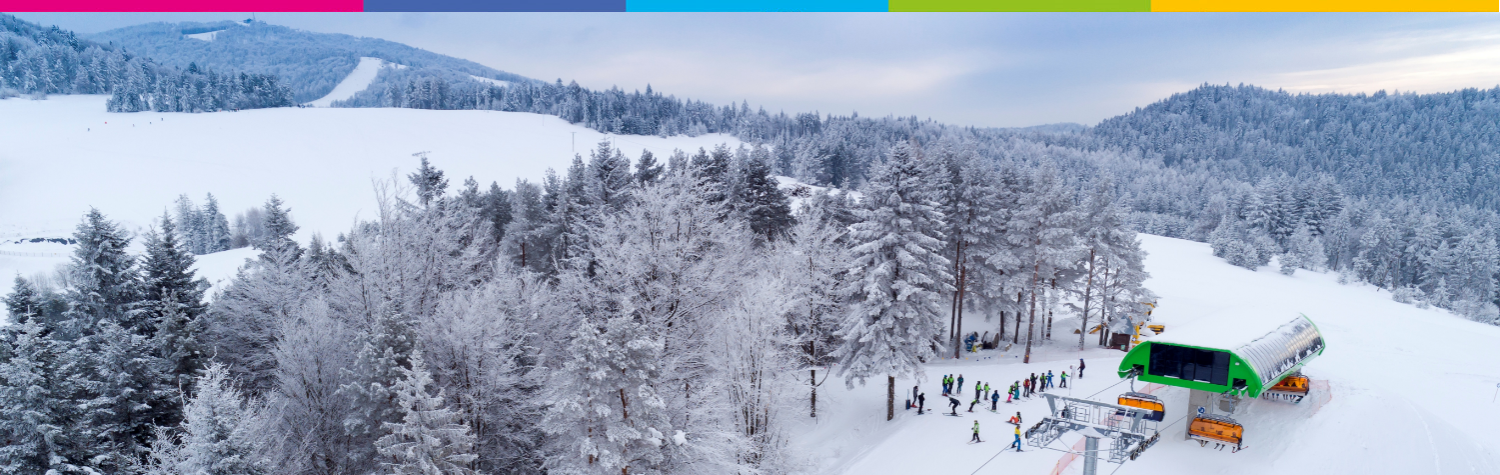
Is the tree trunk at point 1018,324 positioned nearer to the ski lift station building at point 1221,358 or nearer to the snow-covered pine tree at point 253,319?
the ski lift station building at point 1221,358

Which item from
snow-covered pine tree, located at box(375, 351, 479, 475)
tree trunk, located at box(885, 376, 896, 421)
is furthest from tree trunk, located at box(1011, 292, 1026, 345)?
snow-covered pine tree, located at box(375, 351, 479, 475)

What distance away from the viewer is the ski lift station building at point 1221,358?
17141 mm

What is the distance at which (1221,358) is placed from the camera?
17266 millimetres

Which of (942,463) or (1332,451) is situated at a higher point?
(1332,451)

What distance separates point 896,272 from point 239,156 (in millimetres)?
117219

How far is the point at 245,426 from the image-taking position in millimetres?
15484

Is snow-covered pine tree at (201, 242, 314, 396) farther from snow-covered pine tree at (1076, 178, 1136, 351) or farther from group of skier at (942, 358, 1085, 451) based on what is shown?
snow-covered pine tree at (1076, 178, 1136, 351)

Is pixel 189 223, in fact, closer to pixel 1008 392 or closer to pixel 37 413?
pixel 37 413

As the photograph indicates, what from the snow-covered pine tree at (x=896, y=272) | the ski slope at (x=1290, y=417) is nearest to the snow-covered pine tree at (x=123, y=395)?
the ski slope at (x=1290, y=417)

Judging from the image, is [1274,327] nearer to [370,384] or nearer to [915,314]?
[915,314]

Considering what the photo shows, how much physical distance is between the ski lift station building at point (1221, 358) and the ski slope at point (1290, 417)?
0.53 metres

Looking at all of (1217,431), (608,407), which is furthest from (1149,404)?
(608,407)

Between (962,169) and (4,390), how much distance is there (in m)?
36.9

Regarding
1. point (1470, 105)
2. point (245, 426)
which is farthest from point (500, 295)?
point (1470, 105)
